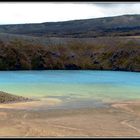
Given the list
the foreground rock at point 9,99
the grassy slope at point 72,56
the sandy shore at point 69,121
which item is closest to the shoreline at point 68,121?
the sandy shore at point 69,121

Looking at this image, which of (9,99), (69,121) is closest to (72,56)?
(9,99)

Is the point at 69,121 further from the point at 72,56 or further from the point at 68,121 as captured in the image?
the point at 72,56

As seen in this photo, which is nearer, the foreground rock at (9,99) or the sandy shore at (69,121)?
the sandy shore at (69,121)

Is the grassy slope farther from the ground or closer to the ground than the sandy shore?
closer to the ground

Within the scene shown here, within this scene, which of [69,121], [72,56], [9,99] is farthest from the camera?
[72,56]

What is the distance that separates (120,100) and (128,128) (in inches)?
263

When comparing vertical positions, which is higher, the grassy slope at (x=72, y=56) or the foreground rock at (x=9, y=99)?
the foreground rock at (x=9, y=99)

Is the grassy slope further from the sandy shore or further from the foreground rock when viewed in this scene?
the sandy shore

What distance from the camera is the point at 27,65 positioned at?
1892 inches

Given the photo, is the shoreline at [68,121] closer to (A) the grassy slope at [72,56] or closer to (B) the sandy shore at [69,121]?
(B) the sandy shore at [69,121]

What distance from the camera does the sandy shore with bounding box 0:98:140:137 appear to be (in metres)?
11.7

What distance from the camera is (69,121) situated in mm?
13492

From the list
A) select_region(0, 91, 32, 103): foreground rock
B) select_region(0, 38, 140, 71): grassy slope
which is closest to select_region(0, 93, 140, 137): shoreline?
select_region(0, 91, 32, 103): foreground rock

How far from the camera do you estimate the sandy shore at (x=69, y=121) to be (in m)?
11.7
